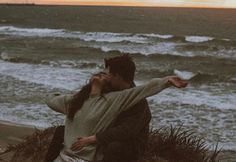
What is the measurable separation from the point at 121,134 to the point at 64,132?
556mm

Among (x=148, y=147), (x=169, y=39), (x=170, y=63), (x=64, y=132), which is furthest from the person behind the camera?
(x=169, y=39)

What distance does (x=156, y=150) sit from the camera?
5.21 meters

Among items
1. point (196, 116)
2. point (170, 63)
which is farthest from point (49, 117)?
point (170, 63)

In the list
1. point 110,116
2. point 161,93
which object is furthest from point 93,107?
point 161,93

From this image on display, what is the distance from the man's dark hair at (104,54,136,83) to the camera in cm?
380

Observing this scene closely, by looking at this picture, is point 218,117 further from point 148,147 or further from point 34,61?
point 34,61

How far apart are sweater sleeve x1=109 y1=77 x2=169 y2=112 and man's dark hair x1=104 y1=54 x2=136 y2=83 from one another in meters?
0.11

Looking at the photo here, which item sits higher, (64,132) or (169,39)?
(64,132)

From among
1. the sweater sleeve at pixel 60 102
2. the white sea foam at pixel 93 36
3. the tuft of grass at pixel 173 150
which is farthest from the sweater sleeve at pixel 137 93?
the white sea foam at pixel 93 36

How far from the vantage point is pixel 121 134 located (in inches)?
151

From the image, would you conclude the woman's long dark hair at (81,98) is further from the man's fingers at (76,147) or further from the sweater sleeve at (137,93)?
the man's fingers at (76,147)

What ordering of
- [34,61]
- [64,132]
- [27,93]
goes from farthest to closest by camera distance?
[34,61]
[27,93]
[64,132]

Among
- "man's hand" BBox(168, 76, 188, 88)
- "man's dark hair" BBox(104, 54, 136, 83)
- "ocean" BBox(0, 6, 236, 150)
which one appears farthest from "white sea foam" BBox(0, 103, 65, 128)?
"man's hand" BBox(168, 76, 188, 88)

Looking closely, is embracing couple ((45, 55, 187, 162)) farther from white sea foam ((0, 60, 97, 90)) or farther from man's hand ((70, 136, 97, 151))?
white sea foam ((0, 60, 97, 90))
